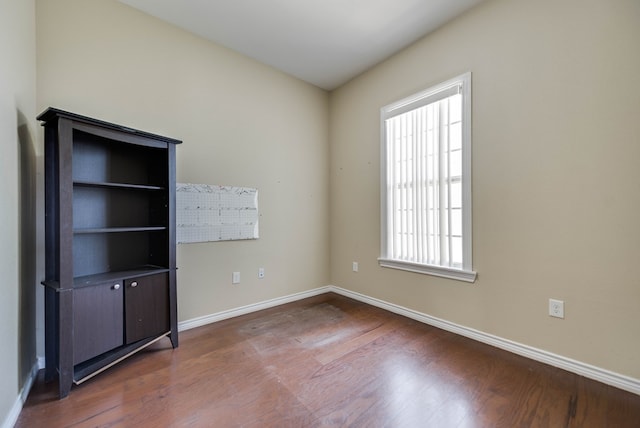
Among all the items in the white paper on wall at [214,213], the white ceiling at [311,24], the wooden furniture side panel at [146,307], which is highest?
the white ceiling at [311,24]

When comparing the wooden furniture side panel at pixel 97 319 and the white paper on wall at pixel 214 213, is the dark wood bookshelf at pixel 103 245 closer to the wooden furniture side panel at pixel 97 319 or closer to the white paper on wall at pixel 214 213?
the wooden furniture side panel at pixel 97 319

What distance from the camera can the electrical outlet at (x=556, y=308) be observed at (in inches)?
Answer: 73.4

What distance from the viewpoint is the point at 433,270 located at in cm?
257

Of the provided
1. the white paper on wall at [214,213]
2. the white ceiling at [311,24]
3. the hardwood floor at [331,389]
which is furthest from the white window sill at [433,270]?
the white ceiling at [311,24]

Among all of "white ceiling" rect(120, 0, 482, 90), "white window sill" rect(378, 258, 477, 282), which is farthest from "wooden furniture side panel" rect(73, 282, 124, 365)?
"white window sill" rect(378, 258, 477, 282)

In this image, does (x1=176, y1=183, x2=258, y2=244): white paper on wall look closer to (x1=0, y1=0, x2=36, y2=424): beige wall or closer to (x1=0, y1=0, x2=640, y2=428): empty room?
(x1=0, y1=0, x2=640, y2=428): empty room

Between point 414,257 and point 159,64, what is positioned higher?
point 159,64

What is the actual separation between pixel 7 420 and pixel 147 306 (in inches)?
31.4

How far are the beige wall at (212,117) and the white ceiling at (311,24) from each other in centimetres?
19

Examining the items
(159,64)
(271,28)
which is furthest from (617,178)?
(159,64)

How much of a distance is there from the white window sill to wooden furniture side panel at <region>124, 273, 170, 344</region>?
2.17 m

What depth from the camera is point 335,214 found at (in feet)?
12.1

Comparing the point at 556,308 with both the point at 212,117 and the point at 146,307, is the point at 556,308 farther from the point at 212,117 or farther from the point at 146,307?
the point at 212,117

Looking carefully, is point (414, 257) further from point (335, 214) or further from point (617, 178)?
point (617, 178)
